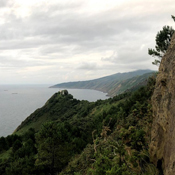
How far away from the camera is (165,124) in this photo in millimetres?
9664

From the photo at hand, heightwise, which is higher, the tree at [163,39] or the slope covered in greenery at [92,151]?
the tree at [163,39]

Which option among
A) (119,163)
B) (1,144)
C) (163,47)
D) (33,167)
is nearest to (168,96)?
(119,163)

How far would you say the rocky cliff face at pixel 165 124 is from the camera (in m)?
8.72

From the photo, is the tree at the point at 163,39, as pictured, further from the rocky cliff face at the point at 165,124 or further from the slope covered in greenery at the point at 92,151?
the rocky cliff face at the point at 165,124

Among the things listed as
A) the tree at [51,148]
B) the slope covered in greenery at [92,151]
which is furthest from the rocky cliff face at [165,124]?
the tree at [51,148]

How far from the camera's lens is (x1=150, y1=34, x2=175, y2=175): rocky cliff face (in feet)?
28.6

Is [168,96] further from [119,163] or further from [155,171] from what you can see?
[119,163]

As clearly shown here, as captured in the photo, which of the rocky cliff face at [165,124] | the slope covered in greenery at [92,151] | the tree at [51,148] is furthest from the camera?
the tree at [51,148]

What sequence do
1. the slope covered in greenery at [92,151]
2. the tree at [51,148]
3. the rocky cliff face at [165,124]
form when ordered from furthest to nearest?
1. the tree at [51,148]
2. the slope covered in greenery at [92,151]
3. the rocky cliff face at [165,124]

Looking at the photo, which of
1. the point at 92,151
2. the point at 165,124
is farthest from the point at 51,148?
the point at 165,124

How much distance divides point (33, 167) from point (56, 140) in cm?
657

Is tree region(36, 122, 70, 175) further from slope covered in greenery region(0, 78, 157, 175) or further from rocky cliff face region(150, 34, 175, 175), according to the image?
rocky cliff face region(150, 34, 175, 175)

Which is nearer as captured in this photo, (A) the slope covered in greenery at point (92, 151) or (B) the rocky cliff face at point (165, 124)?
(B) the rocky cliff face at point (165, 124)

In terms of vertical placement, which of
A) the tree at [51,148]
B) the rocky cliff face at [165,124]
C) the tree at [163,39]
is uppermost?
the tree at [163,39]
